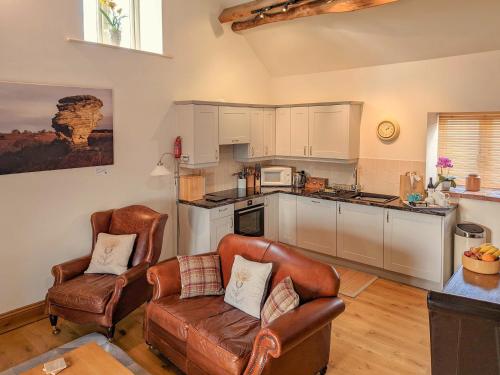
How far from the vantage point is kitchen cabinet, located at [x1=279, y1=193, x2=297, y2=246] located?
215 inches

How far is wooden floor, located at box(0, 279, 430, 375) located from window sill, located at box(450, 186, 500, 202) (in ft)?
3.99

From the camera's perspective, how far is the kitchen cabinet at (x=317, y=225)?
5.06 metres

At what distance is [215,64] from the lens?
5.26m

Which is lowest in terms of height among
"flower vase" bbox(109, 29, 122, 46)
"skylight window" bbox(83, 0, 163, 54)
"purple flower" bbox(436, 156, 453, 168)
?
"purple flower" bbox(436, 156, 453, 168)

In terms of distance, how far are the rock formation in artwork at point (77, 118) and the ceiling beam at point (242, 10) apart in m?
2.04

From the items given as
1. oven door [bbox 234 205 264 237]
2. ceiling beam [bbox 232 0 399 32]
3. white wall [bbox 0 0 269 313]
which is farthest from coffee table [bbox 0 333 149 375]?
ceiling beam [bbox 232 0 399 32]

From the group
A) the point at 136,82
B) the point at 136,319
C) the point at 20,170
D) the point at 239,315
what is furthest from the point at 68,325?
the point at 136,82

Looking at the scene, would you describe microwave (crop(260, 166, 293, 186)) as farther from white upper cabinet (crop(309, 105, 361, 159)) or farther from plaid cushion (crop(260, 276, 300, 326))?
plaid cushion (crop(260, 276, 300, 326))

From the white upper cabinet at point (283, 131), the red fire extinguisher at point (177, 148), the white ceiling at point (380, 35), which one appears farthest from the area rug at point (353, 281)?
the white ceiling at point (380, 35)

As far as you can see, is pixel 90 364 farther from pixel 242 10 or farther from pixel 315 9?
pixel 242 10

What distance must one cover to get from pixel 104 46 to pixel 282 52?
96.6 inches

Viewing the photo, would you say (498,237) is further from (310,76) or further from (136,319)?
(136,319)

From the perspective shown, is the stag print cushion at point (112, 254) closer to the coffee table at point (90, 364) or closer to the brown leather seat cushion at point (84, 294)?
the brown leather seat cushion at point (84, 294)

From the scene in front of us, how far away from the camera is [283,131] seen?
569 centimetres
